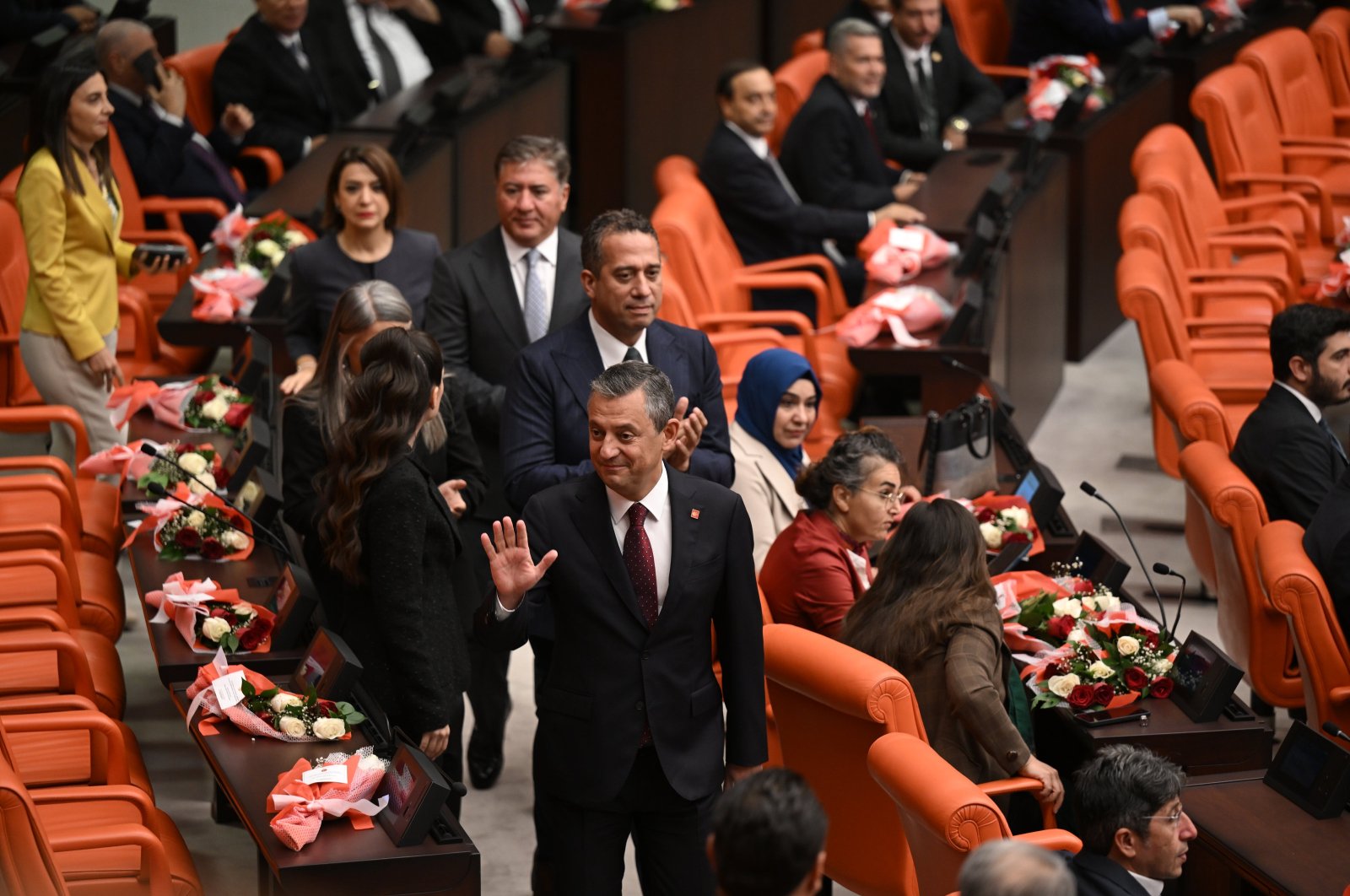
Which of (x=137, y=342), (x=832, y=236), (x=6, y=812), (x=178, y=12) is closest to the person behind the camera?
(x=6, y=812)

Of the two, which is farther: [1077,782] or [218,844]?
[218,844]

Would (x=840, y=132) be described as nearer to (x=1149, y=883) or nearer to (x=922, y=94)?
(x=922, y=94)

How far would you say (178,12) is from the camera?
32.8ft

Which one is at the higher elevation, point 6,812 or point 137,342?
point 6,812

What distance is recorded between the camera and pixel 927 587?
12.3 ft

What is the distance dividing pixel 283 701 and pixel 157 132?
4.51 metres

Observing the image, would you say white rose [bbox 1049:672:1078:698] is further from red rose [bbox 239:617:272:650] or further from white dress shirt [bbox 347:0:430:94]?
white dress shirt [bbox 347:0:430:94]

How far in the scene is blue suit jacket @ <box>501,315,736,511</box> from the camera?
3.94 metres

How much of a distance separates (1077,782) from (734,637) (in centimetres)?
66

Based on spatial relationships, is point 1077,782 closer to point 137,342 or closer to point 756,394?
point 756,394

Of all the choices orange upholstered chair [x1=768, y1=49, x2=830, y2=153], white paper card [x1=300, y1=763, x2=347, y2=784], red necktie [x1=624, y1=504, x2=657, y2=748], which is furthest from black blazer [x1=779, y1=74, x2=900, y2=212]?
white paper card [x1=300, y1=763, x2=347, y2=784]

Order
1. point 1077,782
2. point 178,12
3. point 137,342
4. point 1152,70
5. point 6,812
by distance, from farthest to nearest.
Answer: point 178,12, point 1152,70, point 137,342, point 1077,782, point 6,812

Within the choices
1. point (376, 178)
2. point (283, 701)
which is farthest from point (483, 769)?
point (376, 178)

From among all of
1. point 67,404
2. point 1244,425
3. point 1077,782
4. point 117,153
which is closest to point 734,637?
point 1077,782
